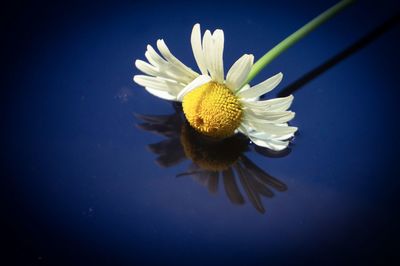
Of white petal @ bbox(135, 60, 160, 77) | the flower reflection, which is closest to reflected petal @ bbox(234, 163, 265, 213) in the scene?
the flower reflection

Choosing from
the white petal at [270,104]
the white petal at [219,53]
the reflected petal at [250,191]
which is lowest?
the reflected petal at [250,191]

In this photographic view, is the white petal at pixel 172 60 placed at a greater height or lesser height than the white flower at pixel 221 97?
greater

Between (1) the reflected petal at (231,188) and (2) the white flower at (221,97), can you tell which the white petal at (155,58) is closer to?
(2) the white flower at (221,97)

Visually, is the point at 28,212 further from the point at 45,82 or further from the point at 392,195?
the point at 392,195

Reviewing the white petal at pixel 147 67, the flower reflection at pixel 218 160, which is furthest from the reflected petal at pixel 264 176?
the white petal at pixel 147 67

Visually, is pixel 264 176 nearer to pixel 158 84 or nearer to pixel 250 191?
pixel 250 191

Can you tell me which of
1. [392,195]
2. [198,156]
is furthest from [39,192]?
[392,195]

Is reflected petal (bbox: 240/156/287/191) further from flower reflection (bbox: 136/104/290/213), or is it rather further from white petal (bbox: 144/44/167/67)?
white petal (bbox: 144/44/167/67)
